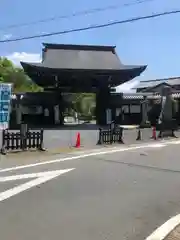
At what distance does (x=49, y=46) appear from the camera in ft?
163

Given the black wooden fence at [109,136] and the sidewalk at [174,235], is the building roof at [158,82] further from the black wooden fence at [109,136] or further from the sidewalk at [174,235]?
the sidewalk at [174,235]

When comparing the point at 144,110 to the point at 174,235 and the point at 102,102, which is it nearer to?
the point at 102,102

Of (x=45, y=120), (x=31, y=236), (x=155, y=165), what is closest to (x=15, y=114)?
(x=45, y=120)

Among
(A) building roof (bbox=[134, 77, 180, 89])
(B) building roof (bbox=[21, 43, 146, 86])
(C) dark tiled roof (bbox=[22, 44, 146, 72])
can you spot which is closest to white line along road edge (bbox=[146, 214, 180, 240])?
(B) building roof (bbox=[21, 43, 146, 86])

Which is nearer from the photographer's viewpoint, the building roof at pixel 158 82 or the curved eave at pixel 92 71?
the curved eave at pixel 92 71

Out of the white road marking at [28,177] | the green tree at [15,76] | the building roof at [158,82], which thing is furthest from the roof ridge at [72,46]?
the white road marking at [28,177]

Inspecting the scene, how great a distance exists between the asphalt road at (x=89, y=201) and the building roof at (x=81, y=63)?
93.0 ft

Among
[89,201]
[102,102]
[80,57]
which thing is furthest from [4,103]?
[80,57]

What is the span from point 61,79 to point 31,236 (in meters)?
39.8

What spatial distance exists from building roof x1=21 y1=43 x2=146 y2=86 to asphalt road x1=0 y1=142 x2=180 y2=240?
2834 centimetres

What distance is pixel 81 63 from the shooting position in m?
45.8

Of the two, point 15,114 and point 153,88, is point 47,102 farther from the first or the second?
point 153,88

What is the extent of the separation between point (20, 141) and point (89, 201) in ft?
32.3

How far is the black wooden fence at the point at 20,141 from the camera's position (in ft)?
58.3
